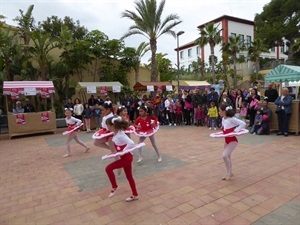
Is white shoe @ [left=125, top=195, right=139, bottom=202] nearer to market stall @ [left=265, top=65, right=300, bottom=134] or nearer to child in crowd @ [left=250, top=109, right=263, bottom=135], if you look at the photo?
child in crowd @ [left=250, top=109, right=263, bottom=135]

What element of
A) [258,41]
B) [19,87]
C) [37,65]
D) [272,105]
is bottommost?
[272,105]

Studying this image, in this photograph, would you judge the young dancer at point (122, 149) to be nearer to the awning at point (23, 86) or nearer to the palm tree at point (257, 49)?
the awning at point (23, 86)

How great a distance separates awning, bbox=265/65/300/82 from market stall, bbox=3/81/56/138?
11.1 m

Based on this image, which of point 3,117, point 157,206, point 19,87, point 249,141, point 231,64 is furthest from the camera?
point 231,64

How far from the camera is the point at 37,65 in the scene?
1775 cm

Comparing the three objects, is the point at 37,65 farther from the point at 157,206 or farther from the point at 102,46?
the point at 157,206

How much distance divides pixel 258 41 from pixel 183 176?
3286cm

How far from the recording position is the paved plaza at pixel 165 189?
372cm

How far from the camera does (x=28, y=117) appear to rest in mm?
12406

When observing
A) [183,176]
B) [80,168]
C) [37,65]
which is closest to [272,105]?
[183,176]

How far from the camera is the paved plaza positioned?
372 cm

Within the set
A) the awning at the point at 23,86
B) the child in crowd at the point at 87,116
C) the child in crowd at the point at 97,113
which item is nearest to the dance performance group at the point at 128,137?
the child in crowd at the point at 87,116

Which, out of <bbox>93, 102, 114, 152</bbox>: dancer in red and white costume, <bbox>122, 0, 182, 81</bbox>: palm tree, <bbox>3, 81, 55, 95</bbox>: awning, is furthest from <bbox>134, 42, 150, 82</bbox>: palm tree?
<bbox>93, 102, 114, 152</bbox>: dancer in red and white costume

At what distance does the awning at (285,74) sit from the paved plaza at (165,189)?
4602 mm
